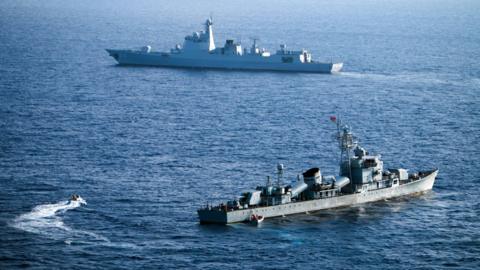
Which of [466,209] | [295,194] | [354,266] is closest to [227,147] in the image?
[295,194]

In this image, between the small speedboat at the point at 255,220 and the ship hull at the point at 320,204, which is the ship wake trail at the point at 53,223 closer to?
the ship hull at the point at 320,204

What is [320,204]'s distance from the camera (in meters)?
118

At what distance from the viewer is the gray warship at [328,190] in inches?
4419

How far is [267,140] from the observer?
5999 inches

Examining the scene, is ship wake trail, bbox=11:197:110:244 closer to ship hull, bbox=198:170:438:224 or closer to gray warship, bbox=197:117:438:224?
ship hull, bbox=198:170:438:224

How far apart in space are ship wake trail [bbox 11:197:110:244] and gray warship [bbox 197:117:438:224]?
13304 mm

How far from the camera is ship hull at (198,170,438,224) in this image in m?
111

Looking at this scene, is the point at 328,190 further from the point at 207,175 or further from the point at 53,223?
the point at 53,223

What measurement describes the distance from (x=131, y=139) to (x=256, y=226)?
147ft

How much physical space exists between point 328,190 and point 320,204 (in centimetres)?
216

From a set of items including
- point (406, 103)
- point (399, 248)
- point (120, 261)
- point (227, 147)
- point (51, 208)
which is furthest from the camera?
point (406, 103)

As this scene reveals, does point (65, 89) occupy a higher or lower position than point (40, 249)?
higher

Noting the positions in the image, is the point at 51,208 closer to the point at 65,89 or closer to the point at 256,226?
the point at 256,226

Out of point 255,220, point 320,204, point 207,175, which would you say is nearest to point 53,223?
point 255,220
